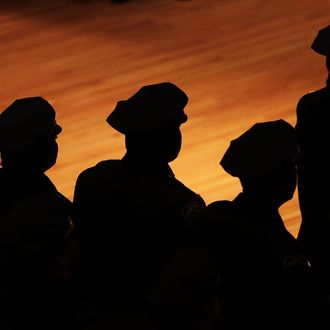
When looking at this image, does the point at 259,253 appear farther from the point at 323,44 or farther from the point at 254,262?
the point at 323,44

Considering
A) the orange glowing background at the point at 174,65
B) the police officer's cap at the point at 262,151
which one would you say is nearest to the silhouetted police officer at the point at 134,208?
the police officer's cap at the point at 262,151

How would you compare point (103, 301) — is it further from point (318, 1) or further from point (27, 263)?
point (318, 1)

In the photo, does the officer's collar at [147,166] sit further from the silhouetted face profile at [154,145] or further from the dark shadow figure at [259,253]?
the dark shadow figure at [259,253]

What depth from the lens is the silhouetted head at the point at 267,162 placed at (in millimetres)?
2059

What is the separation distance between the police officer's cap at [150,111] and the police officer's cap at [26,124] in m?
0.20

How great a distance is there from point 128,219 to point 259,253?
0.41 m

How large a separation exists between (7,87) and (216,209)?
2.69 meters

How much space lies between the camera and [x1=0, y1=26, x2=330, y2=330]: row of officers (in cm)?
183

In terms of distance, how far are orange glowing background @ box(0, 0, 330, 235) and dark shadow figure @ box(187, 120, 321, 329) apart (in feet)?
3.93

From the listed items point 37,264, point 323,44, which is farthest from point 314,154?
point 37,264

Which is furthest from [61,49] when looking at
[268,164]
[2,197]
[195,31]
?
[268,164]

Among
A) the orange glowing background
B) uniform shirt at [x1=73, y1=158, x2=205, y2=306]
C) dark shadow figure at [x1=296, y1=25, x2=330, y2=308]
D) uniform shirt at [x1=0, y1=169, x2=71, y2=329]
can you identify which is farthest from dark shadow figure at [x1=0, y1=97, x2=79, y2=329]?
the orange glowing background

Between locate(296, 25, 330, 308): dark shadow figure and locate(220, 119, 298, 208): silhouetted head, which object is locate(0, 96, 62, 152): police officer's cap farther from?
locate(296, 25, 330, 308): dark shadow figure

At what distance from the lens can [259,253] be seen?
1961 millimetres
